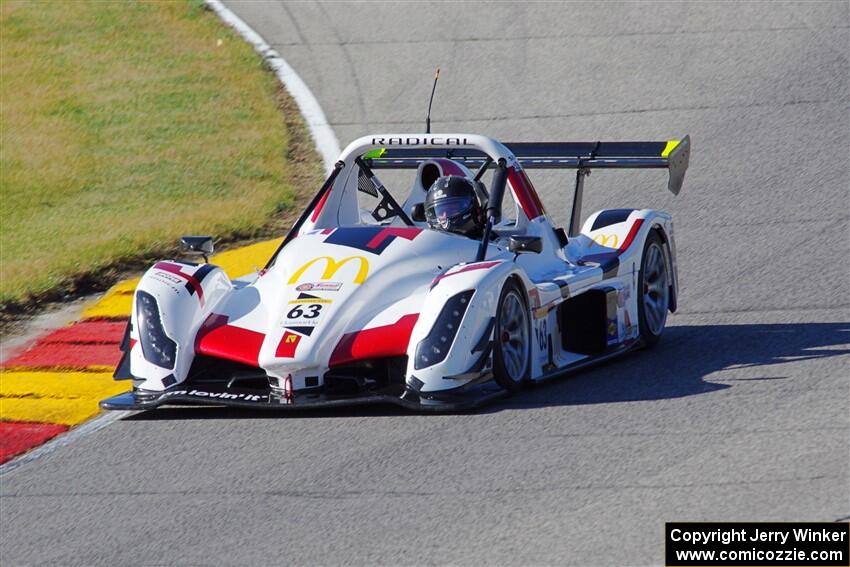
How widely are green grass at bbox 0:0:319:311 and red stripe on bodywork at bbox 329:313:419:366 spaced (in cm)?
429

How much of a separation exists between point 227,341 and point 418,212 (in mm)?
1747

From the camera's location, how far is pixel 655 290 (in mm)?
9625

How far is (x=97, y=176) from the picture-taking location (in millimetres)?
14328

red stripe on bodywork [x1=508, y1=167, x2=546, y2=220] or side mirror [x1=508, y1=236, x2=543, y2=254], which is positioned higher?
red stripe on bodywork [x1=508, y1=167, x2=546, y2=220]

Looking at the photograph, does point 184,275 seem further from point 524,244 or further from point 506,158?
point 506,158

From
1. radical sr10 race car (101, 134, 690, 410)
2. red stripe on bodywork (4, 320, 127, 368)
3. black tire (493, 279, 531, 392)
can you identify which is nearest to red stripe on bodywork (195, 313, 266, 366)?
radical sr10 race car (101, 134, 690, 410)

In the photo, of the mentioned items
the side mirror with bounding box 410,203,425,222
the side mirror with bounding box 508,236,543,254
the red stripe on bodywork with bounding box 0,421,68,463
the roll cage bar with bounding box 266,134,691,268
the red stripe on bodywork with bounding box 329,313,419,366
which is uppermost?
the roll cage bar with bounding box 266,134,691,268

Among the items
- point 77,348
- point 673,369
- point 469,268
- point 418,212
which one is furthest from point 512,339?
point 77,348

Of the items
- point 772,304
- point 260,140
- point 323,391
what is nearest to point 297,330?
point 323,391

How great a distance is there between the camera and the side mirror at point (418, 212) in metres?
9.20

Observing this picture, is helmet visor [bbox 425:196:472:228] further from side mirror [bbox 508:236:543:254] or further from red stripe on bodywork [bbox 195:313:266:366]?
red stripe on bodywork [bbox 195:313:266:366]

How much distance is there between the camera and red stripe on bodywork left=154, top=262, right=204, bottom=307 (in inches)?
327

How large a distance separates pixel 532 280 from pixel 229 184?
19.0 ft

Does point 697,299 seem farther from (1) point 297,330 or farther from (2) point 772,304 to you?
(1) point 297,330
